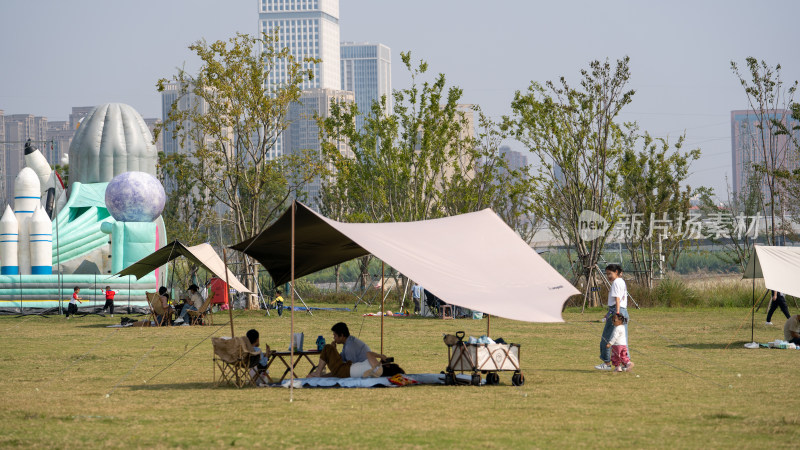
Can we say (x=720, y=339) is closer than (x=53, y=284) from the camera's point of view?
Yes

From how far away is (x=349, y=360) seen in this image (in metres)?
12.1

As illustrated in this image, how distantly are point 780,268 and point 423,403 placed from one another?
30.3 ft

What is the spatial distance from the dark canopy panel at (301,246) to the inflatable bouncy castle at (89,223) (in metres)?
15.3

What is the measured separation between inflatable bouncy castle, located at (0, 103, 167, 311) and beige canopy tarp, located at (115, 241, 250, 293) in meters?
7.01

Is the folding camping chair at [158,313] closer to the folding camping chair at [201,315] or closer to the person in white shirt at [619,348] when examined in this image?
the folding camping chair at [201,315]

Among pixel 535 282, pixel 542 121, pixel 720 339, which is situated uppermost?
pixel 542 121

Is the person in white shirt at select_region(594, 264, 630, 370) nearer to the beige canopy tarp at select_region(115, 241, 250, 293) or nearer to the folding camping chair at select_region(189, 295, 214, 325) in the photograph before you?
the beige canopy tarp at select_region(115, 241, 250, 293)

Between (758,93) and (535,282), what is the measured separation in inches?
871

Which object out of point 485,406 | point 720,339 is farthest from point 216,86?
point 485,406

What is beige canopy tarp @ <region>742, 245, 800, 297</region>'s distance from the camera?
1623 cm

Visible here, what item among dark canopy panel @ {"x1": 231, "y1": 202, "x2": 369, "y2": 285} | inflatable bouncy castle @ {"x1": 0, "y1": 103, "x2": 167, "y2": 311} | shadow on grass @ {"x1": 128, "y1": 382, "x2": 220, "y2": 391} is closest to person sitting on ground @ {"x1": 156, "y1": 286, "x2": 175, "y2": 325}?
inflatable bouncy castle @ {"x1": 0, "y1": 103, "x2": 167, "y2": 311}

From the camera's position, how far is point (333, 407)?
32.2ft

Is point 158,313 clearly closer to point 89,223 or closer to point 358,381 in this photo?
point 358,381

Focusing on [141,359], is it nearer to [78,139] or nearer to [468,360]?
[468,360]
